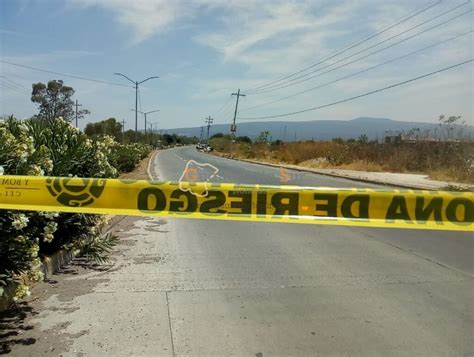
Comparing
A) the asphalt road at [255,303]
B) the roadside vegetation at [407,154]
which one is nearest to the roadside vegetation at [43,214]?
the asphalt road at [255,303]

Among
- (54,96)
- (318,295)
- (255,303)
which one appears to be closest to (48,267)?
(255,303)

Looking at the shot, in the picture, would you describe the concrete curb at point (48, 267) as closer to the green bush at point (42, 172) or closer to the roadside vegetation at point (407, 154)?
the green bush at point (42, 172)

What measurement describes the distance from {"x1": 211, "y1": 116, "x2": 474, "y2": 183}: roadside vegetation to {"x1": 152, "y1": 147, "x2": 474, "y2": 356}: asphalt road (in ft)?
54.8

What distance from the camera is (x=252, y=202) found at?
176 inches

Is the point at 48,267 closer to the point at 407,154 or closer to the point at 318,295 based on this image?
the point at 318,295

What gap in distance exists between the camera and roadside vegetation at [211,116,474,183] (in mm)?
24641

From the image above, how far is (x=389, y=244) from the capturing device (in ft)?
26.3

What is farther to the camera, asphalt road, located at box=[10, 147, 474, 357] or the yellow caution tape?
the yellow caution tape

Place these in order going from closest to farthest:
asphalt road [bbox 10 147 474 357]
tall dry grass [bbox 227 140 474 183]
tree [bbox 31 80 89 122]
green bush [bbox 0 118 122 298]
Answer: asphalt road [bbox 10 147 474 357] < green bush [bbox 0 118 122 298] < tall dry grass [bbox 227 140 474 183] < tree [bbox 31 80 89 122]

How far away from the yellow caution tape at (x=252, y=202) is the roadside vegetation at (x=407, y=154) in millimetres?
19029

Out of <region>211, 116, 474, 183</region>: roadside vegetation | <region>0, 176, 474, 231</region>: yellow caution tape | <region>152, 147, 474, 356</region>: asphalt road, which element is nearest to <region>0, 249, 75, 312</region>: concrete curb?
<region>0, 176, 474, 231</region>: yellow caution tape

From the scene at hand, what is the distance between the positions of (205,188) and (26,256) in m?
1.77

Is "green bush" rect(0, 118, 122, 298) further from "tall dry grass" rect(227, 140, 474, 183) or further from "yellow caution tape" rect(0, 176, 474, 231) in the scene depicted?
"tall dry grass" rect(227, 140, 474, 183)

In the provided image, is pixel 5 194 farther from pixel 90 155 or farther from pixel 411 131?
pixel 411 131
